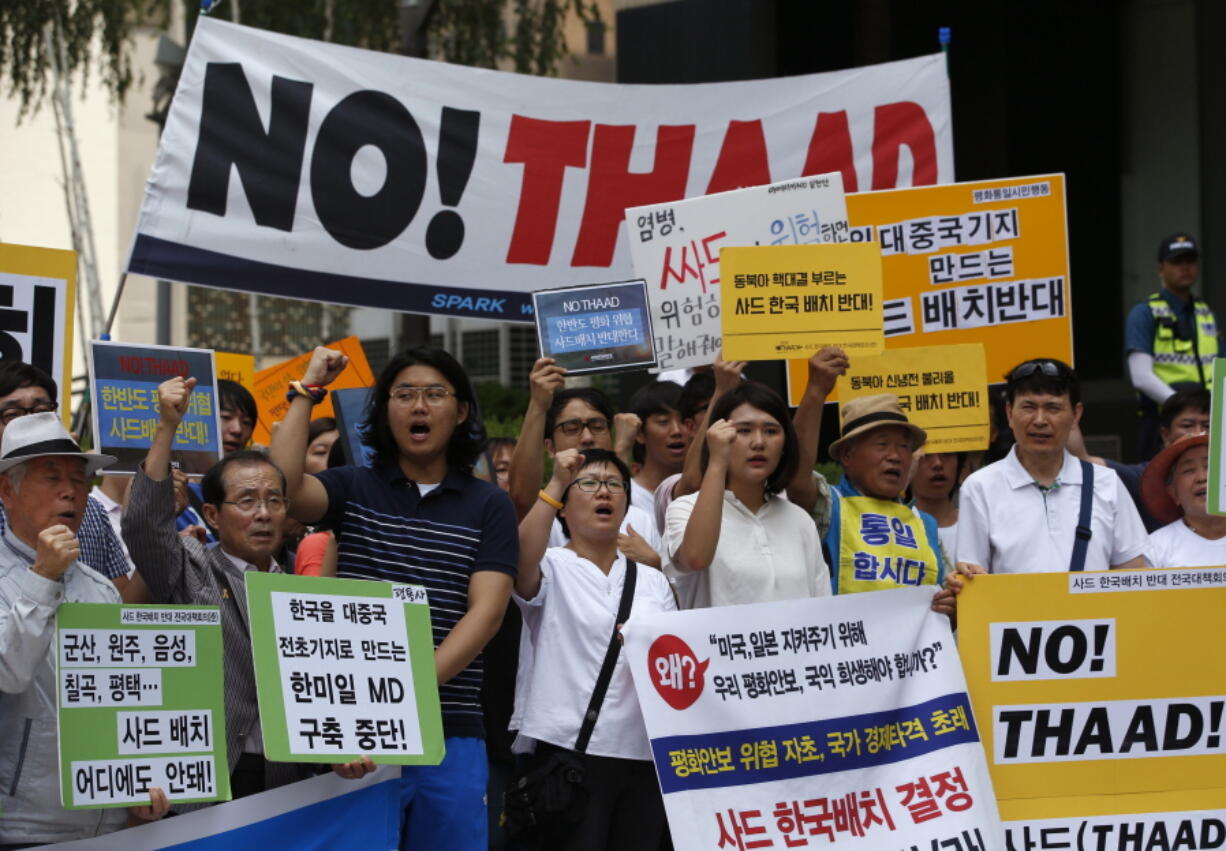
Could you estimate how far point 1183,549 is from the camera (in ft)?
21.0

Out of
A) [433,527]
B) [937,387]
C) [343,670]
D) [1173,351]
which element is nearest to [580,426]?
[433,527]

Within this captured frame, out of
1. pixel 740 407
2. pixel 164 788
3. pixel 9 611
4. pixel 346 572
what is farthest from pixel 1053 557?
pixel 9 611

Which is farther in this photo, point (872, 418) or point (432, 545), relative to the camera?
point (872, 418)

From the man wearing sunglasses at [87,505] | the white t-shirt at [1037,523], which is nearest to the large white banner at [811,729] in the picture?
the white t-shirt at [1037,523]

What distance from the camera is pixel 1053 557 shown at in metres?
6.16

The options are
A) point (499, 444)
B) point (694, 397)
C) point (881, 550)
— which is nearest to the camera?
point (881, 550)

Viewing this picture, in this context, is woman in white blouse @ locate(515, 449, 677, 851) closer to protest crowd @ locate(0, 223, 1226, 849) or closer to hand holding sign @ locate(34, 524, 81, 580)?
protest crowd @ locate(0, 223, 1226, 849)

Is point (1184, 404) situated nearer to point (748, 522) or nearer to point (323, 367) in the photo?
point (748, 522)

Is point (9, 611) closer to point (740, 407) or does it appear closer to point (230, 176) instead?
point (740, 407)

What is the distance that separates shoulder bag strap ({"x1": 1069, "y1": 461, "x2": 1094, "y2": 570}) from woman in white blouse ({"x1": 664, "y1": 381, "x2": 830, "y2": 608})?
0.98 metres

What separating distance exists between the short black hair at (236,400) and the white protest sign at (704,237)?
1.71 meters

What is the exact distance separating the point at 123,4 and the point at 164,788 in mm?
13015

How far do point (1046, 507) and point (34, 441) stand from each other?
11.8 feet

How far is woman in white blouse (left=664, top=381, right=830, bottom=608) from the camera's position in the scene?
5672 millimetres
